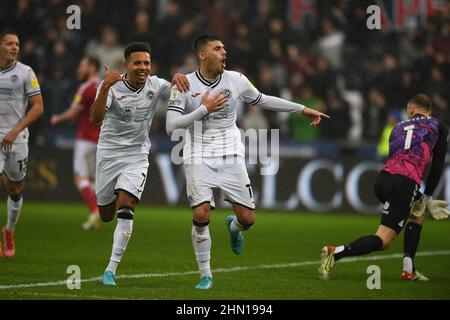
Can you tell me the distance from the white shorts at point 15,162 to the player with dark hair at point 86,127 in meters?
3.26

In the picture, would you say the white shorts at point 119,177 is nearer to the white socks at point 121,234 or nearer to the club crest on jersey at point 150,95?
the white socks at point 121,234

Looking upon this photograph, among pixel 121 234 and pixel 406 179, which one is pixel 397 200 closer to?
pixel 406 179

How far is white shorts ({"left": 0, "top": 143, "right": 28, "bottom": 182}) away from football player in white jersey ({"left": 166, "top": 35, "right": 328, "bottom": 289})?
2.97 m

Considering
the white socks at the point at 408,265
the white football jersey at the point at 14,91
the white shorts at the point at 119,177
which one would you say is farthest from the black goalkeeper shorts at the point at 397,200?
the white football jersey at the point at 14,91

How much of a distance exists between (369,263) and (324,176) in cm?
711

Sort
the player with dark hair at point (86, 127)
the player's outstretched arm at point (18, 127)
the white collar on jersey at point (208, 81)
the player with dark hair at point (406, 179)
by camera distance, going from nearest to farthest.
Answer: the white collar on jersey at point (208, 81), the player with dark hair at point (406, 179), the player's outstretched arm at point (18, 127), the player with dark hair at point (86, 127)

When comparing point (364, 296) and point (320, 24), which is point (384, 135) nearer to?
point (320, 24)

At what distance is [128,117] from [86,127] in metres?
6.48

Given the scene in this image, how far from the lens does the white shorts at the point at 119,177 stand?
10.0 metres

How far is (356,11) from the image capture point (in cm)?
2073

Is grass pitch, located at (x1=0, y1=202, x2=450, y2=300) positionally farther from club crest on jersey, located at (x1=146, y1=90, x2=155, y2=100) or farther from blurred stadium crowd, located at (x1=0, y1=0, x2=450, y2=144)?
blurred stadium crowd, located at (x1=0, y1=0, x2=450, y2=144)

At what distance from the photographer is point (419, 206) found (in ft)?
35.1

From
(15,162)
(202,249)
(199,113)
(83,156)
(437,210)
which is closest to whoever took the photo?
(199,113)

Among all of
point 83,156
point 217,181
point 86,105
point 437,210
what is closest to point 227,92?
point 217,181
